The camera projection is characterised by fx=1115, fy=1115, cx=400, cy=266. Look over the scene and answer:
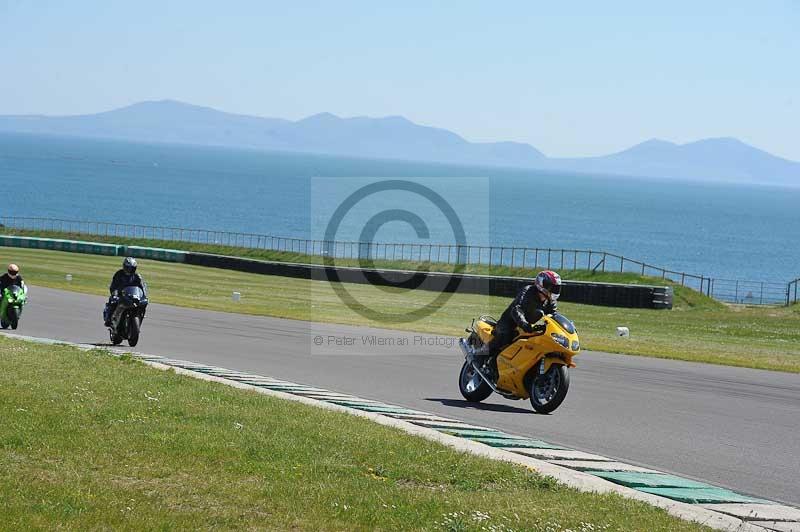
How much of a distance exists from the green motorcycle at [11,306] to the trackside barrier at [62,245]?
40042mm

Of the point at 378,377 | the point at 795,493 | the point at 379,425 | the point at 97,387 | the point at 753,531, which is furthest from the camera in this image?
the point at 378,377

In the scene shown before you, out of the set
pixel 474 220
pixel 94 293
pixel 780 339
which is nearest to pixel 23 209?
pixel 474 220

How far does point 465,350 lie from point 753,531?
825cm

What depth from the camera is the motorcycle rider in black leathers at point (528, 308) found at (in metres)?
14.4

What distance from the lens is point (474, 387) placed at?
15461 millimetres

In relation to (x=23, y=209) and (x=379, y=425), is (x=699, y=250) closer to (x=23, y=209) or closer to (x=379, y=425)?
(x=23, y=209)

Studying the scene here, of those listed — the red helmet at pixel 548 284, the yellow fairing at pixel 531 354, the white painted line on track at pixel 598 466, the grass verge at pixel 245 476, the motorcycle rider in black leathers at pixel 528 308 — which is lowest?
the white painted line on track at pixel 598 466

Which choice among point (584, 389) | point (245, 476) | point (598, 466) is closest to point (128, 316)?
point (584, 389)

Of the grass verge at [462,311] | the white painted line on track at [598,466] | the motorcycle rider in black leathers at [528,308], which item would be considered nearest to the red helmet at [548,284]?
the motorcycle rider in black leathers at [528,308]

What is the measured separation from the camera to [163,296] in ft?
127

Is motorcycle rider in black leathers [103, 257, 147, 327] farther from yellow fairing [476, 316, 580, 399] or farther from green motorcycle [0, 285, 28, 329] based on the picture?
yellow fairing [476, 316, 580, 399]

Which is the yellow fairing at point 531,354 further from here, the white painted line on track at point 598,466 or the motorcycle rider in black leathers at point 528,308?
the white painted line on track at point 598,466

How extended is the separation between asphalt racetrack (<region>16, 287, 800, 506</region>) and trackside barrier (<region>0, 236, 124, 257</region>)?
36494 mm

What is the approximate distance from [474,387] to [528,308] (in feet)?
5.13
